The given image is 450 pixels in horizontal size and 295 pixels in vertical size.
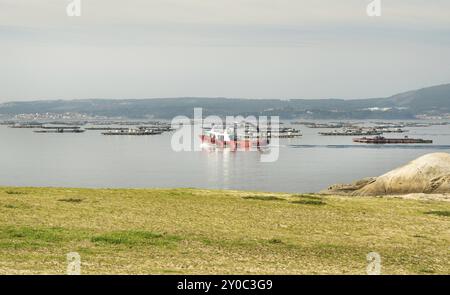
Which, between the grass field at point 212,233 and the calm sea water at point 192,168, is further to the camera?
the calm sea water at point 192,168

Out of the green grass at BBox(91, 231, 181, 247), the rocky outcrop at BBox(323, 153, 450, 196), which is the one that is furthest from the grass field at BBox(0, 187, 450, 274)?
the rocky outcrop at BBox(323, 153, 450, 196)

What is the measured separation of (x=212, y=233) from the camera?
82.2 feet

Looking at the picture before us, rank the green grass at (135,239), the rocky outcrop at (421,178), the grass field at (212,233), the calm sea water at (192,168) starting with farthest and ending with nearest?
1. the calm sea water at (192,168)
2. the rocky outcrop at (421,178)
3. the green grass at (135,239)
4. the grass field at (212,233)

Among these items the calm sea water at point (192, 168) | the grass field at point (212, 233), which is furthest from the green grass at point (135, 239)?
the calm sea water at point (192, 168)

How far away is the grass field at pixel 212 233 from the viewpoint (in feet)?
64.0

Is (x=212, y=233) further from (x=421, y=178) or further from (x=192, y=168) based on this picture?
(x=192, y=168)

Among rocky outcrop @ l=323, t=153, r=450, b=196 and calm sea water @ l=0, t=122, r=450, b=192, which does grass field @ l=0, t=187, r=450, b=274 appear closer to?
rocky outcrop @ l=323, t=153, r=450, b=196

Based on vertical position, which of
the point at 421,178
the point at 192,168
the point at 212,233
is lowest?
the point at 192,168

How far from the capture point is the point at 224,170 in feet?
402

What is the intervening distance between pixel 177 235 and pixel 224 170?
98179 mm

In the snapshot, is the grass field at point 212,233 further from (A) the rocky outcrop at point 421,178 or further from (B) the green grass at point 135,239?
(A) the rocky outcrop at point 421,178

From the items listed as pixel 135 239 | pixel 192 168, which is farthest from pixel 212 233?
pixel 192 168
